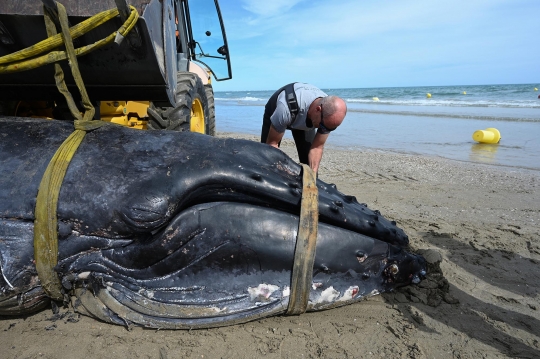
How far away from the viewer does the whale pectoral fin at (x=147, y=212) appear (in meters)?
1.92

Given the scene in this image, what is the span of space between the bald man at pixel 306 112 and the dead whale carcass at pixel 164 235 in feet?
6.01

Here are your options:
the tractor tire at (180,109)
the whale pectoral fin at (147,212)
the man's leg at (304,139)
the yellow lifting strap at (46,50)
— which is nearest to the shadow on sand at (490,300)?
the whale pectoral fin at (147,212)

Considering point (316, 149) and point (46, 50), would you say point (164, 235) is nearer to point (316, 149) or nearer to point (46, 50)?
point (46, 50)

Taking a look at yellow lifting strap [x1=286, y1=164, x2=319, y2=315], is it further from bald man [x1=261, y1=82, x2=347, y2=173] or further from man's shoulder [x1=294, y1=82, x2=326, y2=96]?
man's shoulder [x1=294, y1=82, x2=326, y2=96]

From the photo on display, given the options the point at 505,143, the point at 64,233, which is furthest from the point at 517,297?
the point at 505,143

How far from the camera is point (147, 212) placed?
1.92 metres

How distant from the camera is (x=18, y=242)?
6.37ft

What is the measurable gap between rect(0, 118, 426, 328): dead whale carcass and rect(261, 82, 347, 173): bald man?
1833mm

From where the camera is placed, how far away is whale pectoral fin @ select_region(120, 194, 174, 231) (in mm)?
1918

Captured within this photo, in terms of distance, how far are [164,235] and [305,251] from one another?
2.48 feet

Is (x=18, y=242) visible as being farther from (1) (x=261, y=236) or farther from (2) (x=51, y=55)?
(1) (x=261, y=236)

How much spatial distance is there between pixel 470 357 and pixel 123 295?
186 cm

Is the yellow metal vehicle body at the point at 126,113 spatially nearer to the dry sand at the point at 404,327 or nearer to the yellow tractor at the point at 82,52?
the yellow tractor at the point at 82,52

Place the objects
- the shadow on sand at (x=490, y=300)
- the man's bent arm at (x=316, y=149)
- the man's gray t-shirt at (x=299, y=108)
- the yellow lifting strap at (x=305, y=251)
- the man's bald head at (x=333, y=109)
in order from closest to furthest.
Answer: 1. the yellow lifting strap at (x=305, y=251)
2. the shadow on sand at (x=490, y=300)
3. the man's bald head at (x=333, y=109)
4. the man's gray t-shirt at (x=299, y=108)
5. the man's bent arm at (x=316, y=149)
